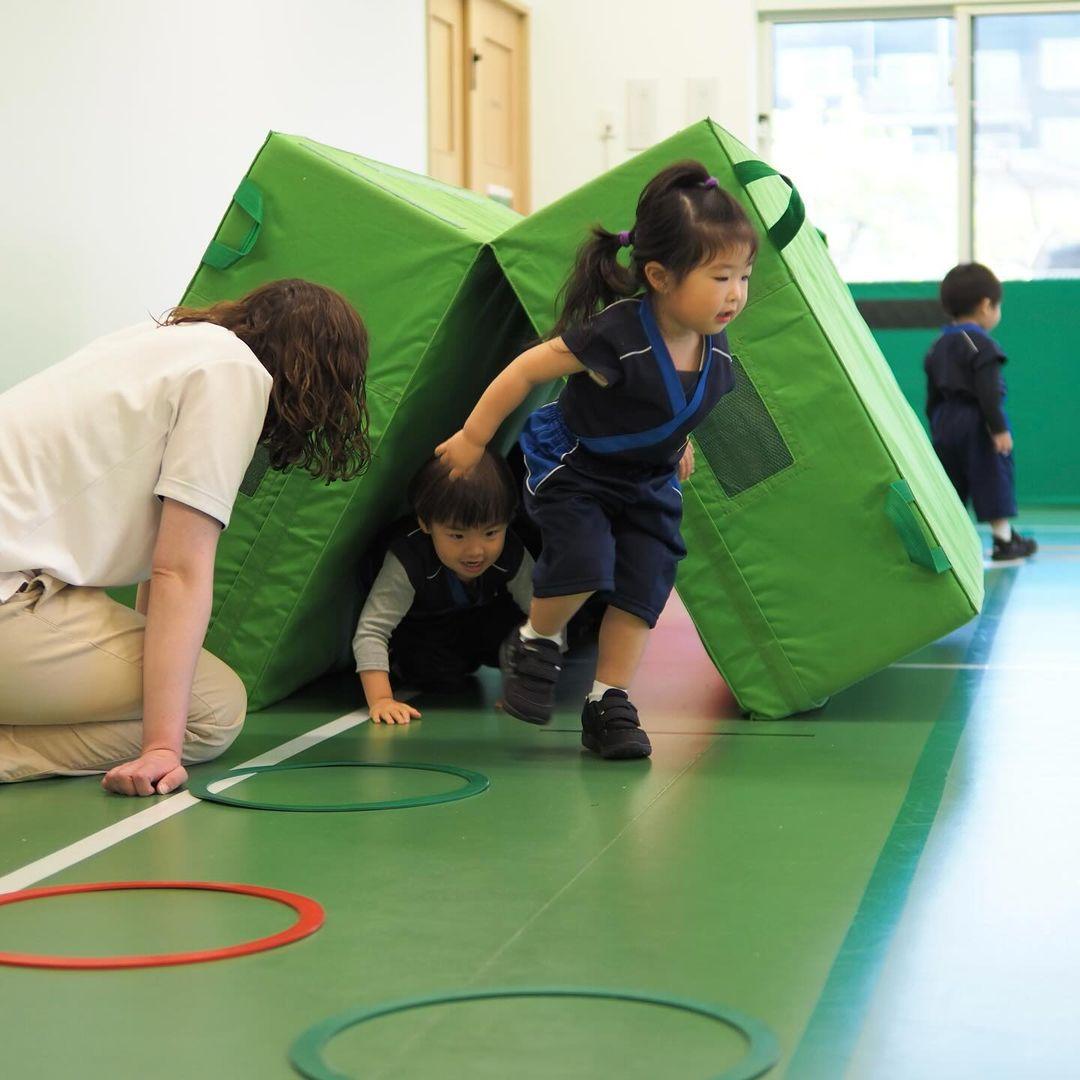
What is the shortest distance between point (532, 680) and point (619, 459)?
1.21ft

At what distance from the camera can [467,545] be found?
2867 millimetres

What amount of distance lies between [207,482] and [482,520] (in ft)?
2.40

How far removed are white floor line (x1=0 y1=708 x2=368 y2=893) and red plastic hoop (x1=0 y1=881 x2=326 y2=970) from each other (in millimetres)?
67

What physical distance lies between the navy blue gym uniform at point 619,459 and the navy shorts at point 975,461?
10.1 feet

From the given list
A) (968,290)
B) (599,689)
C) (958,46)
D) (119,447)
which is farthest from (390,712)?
(958,46)

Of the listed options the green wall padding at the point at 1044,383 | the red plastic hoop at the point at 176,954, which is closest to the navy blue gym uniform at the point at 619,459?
the red plastic hoop at the point at 176,954

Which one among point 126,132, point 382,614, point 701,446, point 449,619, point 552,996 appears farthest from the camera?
point 126,132

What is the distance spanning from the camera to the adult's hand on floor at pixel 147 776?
7.25ft

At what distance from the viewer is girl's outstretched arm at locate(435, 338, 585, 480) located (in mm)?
2418

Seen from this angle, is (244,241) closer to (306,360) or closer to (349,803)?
(306,360)

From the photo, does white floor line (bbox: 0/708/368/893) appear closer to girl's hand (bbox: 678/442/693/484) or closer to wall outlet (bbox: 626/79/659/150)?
girl's hand (bbox: 678/442/693/484)

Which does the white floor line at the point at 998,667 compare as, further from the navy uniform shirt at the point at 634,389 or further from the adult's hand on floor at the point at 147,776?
the adult's hand on floor at the point at 147,776

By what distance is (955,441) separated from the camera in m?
5.50

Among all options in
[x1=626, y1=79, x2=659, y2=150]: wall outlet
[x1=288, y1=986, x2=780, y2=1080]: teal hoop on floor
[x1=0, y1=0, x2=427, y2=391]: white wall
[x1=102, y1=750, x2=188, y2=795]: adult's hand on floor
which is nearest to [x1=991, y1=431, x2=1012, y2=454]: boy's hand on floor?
[x1=0, y1=0, x2=427, y2=391]: white wall
